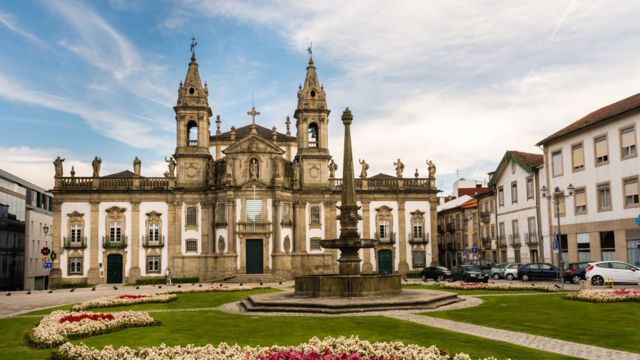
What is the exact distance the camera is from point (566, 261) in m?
44.6

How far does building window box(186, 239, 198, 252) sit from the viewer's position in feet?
180

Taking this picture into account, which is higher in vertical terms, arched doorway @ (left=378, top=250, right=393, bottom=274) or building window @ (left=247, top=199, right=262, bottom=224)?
building window @ (left=247, top=199, right=262, bottom=224)

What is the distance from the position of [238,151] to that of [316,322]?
38862 mm

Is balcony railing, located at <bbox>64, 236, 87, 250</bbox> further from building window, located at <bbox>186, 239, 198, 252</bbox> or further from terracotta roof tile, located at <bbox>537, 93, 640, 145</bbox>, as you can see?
terracotta roof tile, located at <bbox>537, 93, 640, 145</bbox>

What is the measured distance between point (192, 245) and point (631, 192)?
119 ft

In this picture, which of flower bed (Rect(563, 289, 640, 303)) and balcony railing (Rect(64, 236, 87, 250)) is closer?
flower bed (Rect(563, 289, 640, 303))

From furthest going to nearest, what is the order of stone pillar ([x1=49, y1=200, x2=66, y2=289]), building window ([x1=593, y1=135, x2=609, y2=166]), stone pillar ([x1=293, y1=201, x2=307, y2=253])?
1. stone pillar ([x1=293, y1=201, x2=307, y2=253])
2. stone pillar ([x1=49, y1=200, x2=66, y2=289])
3. building window ([x1=593, y1=135, x2=609, y2=166])

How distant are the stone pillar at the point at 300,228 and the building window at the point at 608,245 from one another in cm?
2607

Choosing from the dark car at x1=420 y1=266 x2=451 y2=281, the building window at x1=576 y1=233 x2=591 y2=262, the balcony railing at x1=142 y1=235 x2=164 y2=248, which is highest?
the balcony railing at x1=142 y1=235 x2=164 y2=248

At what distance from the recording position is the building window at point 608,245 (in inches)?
1542

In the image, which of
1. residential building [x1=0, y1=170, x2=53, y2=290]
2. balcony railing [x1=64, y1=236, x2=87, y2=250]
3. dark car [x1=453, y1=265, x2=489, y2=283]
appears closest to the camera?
dark car [x1=453, y1=265, x2=489, y2=283]

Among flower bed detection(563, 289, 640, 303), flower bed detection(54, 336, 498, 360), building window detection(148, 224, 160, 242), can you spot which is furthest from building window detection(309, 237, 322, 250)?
flower bed detection(54, 336, 498, 360)

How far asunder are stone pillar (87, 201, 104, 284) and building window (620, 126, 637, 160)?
43.2 m

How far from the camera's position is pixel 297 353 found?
33.7 ft
